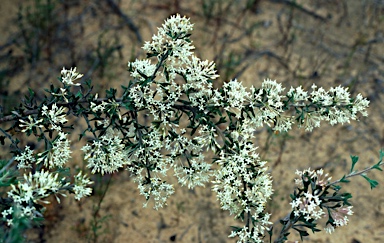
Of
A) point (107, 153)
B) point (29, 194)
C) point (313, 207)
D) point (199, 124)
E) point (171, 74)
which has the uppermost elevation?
point (171, 74)

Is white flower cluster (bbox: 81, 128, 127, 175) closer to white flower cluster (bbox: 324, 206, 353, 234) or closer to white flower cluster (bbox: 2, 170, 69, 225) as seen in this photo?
white flower cluster (bbox: 2, 170, 69, 225)

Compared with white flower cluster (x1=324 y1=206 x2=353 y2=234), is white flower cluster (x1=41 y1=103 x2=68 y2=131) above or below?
above

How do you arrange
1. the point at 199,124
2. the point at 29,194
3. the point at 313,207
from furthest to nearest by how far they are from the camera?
the point at 199,124 < the point at 313,207 < the point at 29,194

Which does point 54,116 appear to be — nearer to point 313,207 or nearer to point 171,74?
point 171,74

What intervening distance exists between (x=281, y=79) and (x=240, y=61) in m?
0.39

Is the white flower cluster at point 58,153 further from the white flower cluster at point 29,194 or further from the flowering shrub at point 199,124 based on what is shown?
the white flower cluster at point 29,194

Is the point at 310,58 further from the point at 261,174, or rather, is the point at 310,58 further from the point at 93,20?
the point at 261,174

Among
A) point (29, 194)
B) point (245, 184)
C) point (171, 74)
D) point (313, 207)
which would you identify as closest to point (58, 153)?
point (29, 194)

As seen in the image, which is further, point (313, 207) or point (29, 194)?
point (313, 207)

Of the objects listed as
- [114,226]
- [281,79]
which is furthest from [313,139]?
[114,226]

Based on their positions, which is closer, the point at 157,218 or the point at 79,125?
the point at 157,218

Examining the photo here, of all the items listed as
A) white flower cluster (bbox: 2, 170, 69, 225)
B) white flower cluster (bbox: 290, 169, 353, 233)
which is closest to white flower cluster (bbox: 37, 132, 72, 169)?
white flower cluster (bbox: 2, 170, 69, 225)

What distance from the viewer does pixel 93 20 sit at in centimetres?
421

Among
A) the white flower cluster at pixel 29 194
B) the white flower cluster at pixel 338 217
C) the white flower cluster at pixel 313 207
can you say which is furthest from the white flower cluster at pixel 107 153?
the white flower cluster at pixel 338 217
